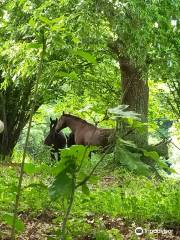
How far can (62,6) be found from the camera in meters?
7.32

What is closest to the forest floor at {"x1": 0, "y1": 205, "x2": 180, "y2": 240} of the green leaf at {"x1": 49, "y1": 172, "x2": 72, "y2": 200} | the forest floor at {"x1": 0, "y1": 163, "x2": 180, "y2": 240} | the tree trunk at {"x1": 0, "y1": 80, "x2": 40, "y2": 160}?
the forest floor at {"x1": 0, "y1": 163, "x2": 180, "y2": 240}

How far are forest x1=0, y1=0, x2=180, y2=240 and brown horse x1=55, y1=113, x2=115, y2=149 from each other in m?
0.03

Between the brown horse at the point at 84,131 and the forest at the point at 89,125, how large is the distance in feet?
0.10

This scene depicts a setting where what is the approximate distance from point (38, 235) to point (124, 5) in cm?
456

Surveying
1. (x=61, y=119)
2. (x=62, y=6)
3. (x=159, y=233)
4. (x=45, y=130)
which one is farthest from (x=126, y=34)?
(x=45, y=130)

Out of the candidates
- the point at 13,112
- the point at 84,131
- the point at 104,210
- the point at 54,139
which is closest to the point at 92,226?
the point at 104,210

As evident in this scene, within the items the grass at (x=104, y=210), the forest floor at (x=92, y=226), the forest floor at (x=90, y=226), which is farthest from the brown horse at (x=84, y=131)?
the forest floor at (x=92, y=226)

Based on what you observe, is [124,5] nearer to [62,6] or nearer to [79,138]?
[62,6]

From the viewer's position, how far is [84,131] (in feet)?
40.5

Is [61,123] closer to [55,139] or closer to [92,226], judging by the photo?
[55,139]

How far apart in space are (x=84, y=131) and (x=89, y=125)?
26 centimetres

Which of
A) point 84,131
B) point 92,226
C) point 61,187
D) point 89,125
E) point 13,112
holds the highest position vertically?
point 13,112

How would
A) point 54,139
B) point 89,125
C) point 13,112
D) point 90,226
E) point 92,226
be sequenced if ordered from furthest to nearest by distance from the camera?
1. point 13,112
2. point 54,139
3. point 89,125
4. point 92,226
5. point 90,226

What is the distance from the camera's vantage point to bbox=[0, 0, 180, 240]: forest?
7.27 feet
